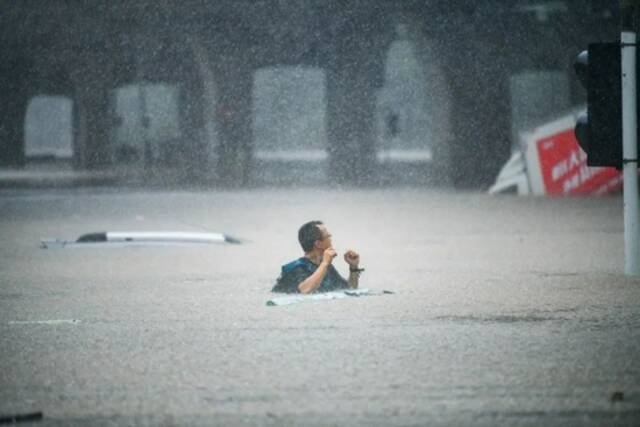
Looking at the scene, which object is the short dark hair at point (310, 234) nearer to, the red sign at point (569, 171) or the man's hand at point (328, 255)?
the man's hand at point (328, 255)

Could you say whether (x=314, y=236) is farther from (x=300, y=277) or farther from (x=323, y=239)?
(x=300, y=277)

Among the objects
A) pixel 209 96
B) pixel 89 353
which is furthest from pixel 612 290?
pixel 209 96

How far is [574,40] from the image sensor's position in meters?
→ 28.3

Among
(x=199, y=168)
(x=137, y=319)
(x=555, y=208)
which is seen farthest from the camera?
(x=199, y=168)

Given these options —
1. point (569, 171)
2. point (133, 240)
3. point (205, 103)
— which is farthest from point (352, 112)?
point (133, 240)

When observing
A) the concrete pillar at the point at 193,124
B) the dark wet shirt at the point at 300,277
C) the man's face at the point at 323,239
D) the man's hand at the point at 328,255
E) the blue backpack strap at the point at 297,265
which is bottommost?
the dark wet shirt at the point at 300,277

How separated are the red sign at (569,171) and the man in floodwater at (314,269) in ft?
50.9

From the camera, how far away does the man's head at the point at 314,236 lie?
877 centimetres

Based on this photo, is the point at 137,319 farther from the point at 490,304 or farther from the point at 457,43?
the point at 457,43

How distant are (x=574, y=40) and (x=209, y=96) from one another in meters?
11.4

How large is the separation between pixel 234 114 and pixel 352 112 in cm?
369

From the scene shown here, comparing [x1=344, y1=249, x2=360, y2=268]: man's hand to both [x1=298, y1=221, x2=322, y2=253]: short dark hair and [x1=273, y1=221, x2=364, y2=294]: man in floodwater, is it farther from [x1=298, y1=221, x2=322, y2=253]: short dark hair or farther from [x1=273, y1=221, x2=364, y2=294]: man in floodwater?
[x1=298, y1=221, x2=322, y2=253]: short dark hair

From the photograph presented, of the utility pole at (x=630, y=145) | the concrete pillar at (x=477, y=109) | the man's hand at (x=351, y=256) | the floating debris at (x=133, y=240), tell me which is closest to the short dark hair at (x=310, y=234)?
the man's hand at (x=351, y=256)

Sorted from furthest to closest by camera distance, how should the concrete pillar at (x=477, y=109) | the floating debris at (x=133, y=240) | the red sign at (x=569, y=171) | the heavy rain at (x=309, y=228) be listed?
the concrete pillar at (x=477, y=109)
the red sign at (x=569, y=171)
the floating debris at (x=133, y=240)
the heavy rain at (x=309, y=228)
